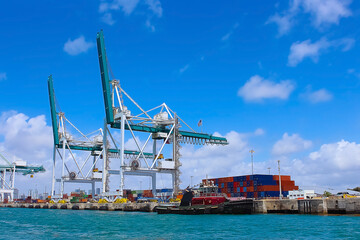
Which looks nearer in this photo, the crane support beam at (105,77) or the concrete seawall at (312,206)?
the concrete seawall at (312,206)

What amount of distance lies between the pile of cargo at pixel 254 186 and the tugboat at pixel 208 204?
119 ft

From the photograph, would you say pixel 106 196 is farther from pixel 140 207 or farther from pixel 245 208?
pixel 245 208

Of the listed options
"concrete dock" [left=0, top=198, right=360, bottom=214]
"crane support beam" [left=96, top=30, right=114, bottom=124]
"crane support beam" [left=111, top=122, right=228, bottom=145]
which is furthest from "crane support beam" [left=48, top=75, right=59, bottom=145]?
"concrete dock" [left=0, top=198, right=360, bottom=214]

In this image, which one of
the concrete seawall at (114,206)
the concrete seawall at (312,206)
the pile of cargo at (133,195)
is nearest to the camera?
the concrete seawall at (312,206)

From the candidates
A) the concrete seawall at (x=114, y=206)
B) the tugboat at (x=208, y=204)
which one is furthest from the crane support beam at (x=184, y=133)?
the tugboat at (x=208, y=204)

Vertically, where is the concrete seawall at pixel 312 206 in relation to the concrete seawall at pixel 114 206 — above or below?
above

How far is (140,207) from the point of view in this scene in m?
60.0

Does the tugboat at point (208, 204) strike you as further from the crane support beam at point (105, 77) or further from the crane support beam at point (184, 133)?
the crane support beam at point (105, 77)

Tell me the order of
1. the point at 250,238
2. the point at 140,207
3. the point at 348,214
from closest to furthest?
the point at 250,238 → the point at 348,214 → the point at 140,207

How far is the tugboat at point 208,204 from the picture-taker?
44719mm

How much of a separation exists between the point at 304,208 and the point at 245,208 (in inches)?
266

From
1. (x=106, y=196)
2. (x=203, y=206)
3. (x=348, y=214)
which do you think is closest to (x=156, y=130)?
(x=106, y=196)

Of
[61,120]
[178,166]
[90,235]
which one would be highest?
[61,120]

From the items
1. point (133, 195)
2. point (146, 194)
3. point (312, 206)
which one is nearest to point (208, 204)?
point (312, 206)
